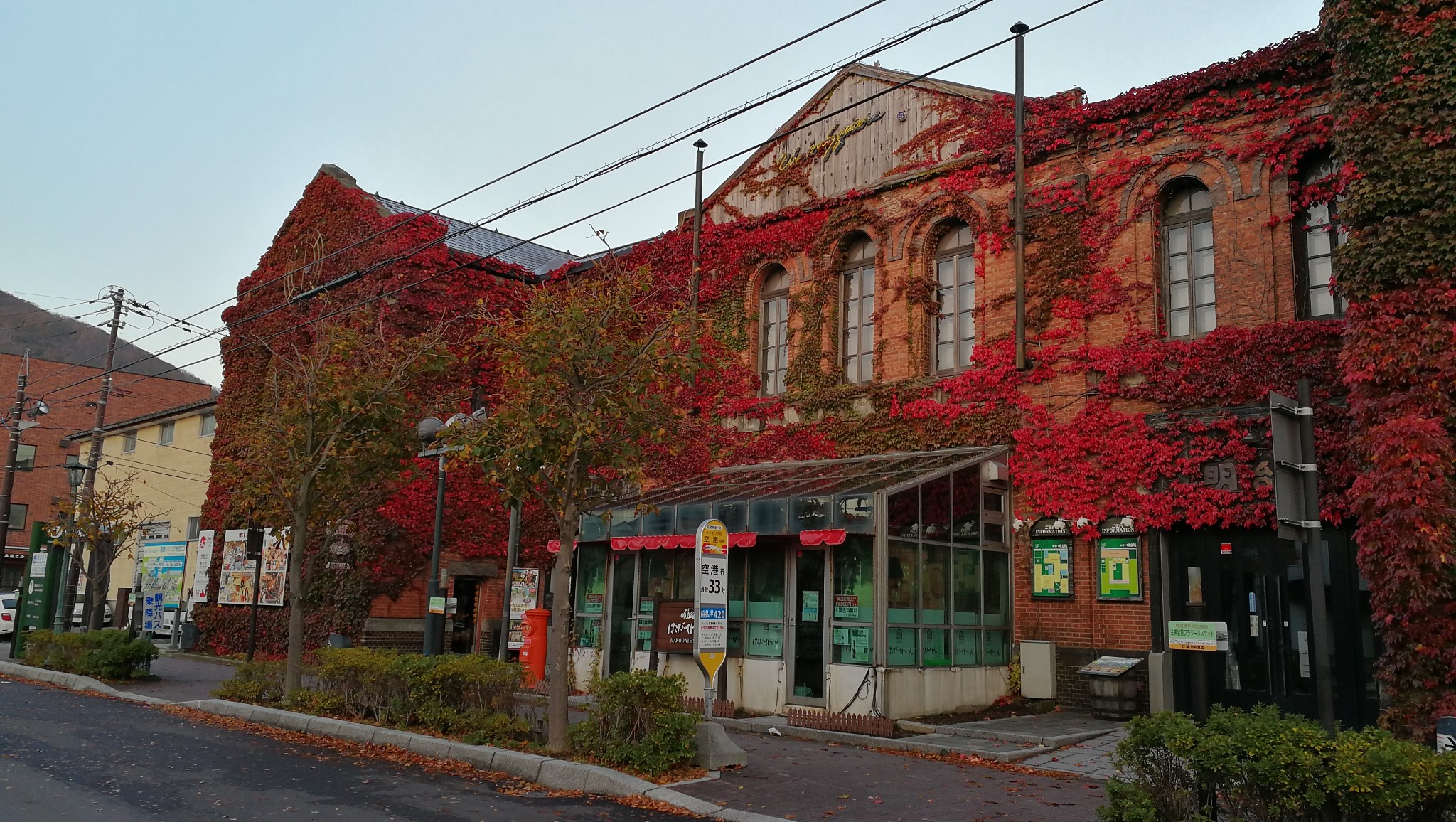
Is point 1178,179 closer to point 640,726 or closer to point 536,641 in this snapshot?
point 640,726

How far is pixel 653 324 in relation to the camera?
21.4m

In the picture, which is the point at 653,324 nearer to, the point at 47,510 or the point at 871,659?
the point at 871,659

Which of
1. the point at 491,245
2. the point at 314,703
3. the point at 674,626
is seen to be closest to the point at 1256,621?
the point at 674,626

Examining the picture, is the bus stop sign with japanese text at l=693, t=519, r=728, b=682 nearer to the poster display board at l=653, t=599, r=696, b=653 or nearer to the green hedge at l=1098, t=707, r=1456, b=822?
the poster display board at l=653, t=599, r=696, b=653

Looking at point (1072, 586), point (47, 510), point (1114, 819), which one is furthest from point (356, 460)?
point (47, 510)

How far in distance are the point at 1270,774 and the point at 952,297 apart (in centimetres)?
1296

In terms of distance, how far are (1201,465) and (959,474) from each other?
11.2 ft

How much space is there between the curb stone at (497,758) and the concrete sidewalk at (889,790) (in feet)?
1.00

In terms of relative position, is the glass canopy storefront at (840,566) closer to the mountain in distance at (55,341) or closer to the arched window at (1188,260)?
the arched window at (1188,260)

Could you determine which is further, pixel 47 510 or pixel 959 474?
pixel 47 510

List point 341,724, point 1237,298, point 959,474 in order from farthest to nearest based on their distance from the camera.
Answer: point 959,474, point 1237,298, point 341,724

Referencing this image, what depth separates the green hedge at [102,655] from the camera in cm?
1900

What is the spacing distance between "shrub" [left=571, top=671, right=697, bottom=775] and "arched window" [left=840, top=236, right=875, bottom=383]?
9.87 metres

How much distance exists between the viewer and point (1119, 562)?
51.7 feet
